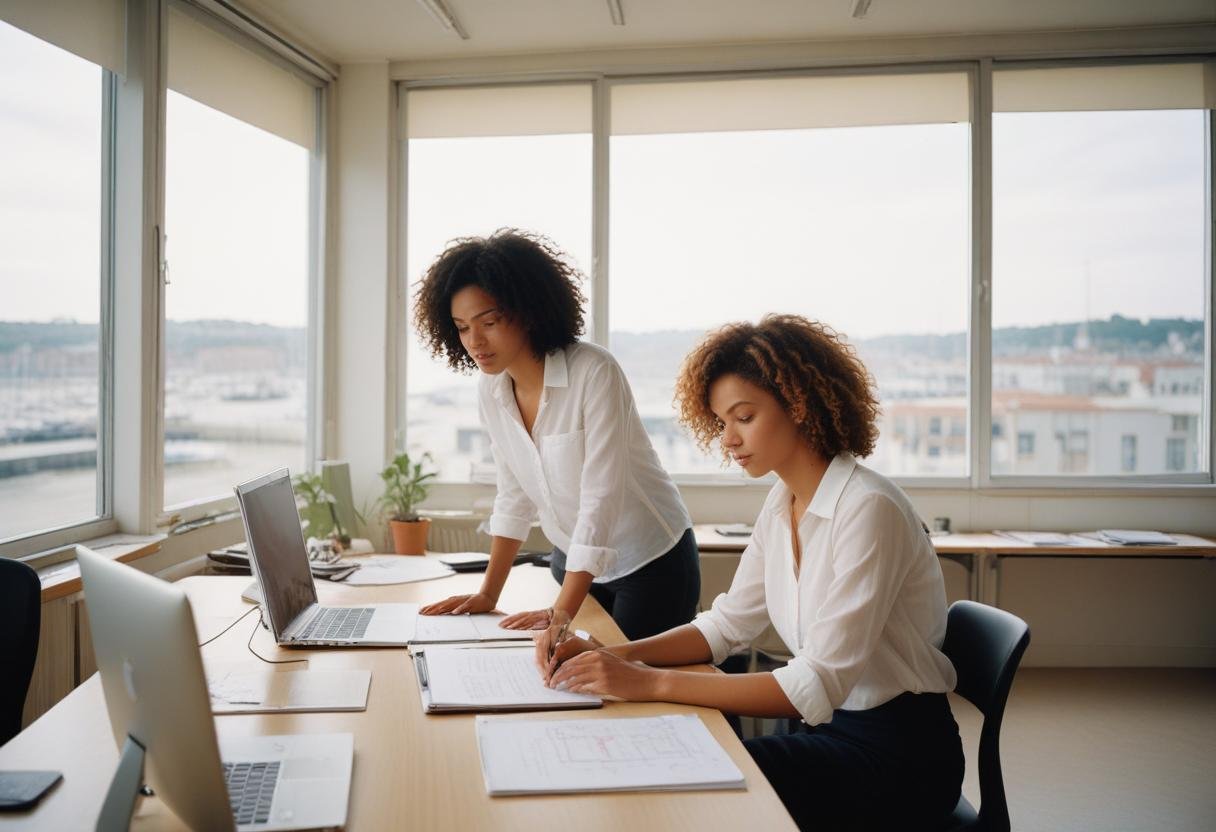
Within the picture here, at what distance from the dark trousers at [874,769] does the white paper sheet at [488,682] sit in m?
0.32

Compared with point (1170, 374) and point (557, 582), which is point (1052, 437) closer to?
point (1170, 374)

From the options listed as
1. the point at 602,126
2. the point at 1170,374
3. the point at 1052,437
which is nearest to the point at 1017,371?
A: the point at 1052,437

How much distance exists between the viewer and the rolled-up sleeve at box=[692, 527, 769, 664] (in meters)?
1.79

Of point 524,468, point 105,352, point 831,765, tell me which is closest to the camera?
point 831,765

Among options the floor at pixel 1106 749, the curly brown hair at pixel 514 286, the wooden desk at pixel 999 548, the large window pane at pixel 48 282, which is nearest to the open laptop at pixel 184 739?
the curly brown hair at pixel 514 286

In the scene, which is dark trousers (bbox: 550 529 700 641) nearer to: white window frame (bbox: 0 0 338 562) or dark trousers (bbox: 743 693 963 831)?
dark trousers (bbox: 743 693 963 831)

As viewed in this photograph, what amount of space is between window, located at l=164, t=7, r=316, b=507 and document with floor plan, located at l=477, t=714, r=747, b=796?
249cm

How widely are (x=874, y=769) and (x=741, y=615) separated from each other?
0.42 meters

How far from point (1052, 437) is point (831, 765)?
11.7 ft

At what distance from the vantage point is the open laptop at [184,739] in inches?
34.3

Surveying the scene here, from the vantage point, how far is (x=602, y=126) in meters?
4.53

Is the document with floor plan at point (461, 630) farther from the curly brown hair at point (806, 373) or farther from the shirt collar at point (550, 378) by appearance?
the curly brown hair at point (806, 373)

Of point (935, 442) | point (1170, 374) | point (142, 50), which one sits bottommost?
point (935, 442)

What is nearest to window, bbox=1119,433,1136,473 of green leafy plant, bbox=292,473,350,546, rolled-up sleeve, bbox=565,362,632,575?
Answer: rolled-up sleeve, bbox=565,362,632,575
